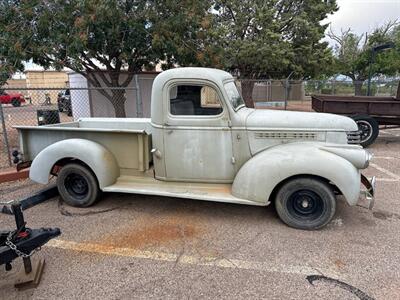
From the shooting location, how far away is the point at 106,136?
14.4 feet

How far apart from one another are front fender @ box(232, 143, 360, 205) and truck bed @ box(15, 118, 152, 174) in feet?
4.56

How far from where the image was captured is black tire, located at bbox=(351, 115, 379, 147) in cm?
821

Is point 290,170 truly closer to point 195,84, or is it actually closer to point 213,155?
point 213,155

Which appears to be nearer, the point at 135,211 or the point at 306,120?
the point at 306,120

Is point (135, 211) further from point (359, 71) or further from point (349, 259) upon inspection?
point (359, 71)

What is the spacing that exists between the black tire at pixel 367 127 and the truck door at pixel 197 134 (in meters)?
5.72

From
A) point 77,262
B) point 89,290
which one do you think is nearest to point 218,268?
point 89,290

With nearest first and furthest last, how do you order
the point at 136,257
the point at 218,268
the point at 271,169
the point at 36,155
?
the point at 218,268 → the point at 136,257 → the point at 271,169 → the point at 36,155

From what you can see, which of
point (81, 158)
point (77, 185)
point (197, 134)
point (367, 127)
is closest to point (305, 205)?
point (197, 134)

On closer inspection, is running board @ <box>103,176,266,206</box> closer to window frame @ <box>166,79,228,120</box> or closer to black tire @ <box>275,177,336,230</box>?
black tire @ <box>275,177,336,230</box>

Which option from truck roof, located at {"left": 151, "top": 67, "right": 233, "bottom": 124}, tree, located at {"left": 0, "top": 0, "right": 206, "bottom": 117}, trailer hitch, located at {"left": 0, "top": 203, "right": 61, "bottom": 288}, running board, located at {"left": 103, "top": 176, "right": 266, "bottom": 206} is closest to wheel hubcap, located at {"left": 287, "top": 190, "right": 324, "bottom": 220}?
running board, located at {"left": 103, "top": 176, "right": 266, "bottom": 206}

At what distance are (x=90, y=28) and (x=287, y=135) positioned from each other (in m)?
6.49

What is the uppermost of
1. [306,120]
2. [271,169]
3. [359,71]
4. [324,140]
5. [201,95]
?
[359,71]

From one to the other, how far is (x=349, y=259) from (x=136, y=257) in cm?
224
